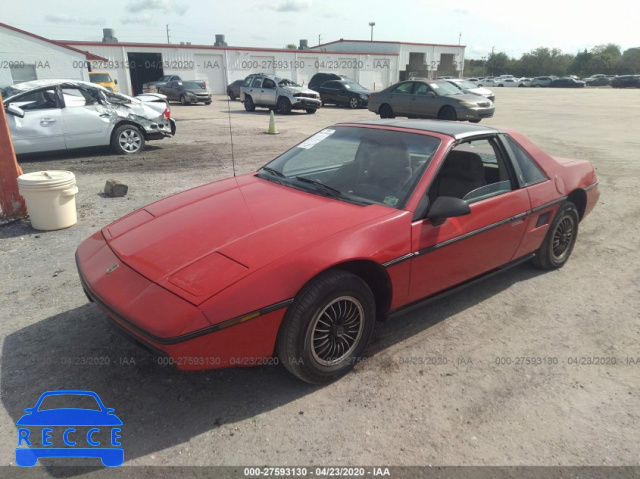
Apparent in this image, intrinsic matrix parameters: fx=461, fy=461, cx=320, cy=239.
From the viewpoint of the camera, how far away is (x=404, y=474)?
7.32 feet

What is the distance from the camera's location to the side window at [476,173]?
12.0ft

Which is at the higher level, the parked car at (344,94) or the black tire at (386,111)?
the parked car at (344,94)

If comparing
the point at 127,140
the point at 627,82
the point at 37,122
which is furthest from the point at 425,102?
the point at 627,82

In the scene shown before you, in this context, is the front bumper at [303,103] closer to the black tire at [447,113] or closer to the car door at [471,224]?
the black tire at [447,113]

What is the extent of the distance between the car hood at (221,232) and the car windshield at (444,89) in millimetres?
14142

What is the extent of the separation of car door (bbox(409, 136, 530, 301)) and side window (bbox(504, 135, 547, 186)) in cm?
12

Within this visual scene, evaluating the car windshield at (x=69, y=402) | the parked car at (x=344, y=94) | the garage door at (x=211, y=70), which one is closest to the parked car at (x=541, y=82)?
the garage door at (x=211, y=70)

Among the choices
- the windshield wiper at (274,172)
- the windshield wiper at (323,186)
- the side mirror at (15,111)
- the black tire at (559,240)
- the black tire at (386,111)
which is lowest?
the black tire at (559,240)

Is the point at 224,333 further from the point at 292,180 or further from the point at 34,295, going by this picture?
the point at 34,295

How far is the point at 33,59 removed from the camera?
2464cm

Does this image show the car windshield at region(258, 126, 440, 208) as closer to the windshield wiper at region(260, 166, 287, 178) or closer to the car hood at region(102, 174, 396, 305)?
the windshield wiper at region(260, 166, 287, 178)

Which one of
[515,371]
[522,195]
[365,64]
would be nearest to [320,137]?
[522,195]

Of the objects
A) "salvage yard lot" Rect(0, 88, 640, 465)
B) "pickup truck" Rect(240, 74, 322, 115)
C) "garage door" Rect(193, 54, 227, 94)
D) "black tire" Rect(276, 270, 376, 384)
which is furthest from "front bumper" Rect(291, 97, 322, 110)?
"garage door" Rect(193, 54, 227, 94)

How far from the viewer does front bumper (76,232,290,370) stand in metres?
2.28
